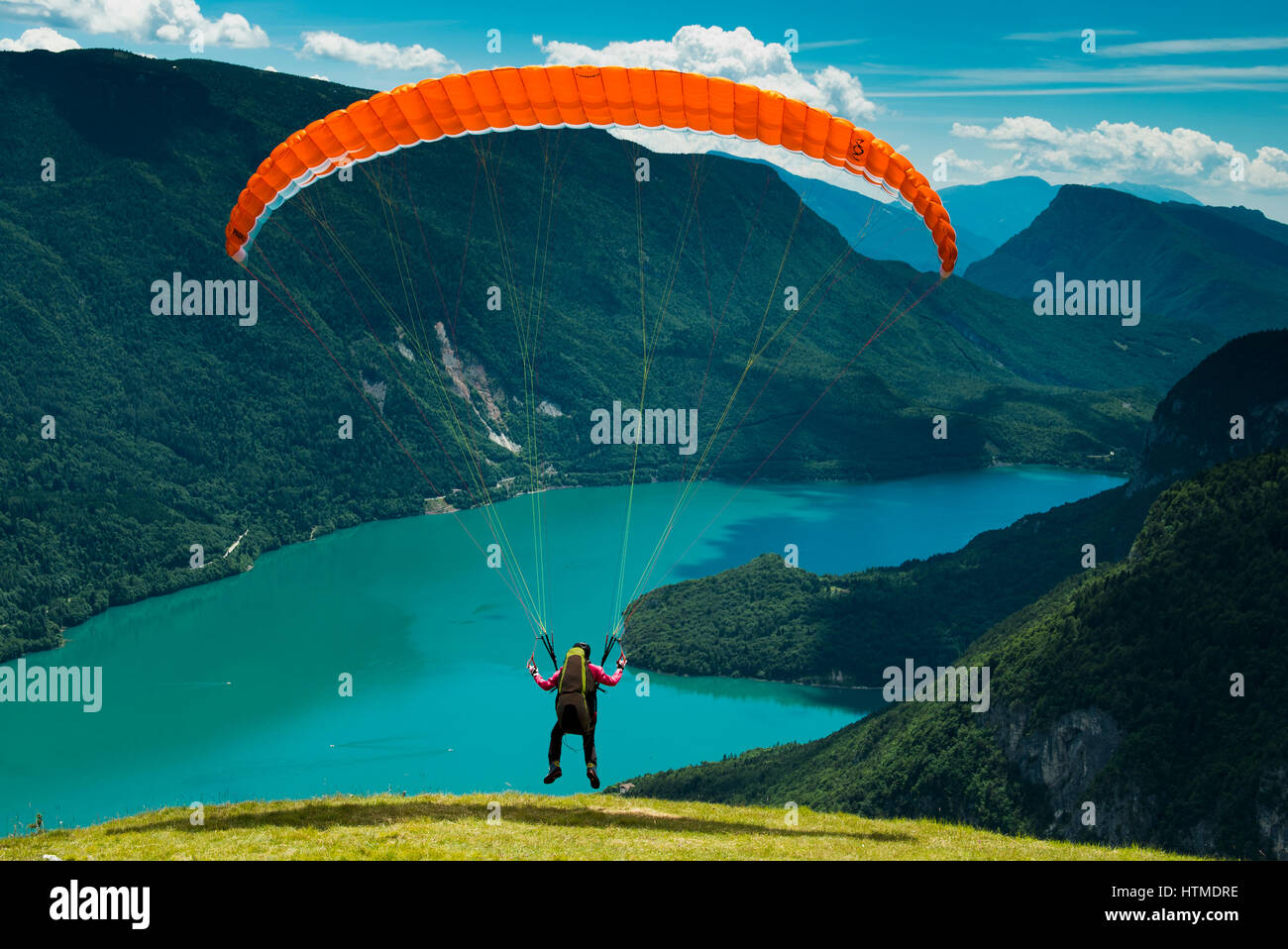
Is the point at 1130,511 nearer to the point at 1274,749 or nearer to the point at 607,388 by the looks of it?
the point at 1274,749

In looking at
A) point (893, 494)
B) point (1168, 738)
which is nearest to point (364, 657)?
point (1168, 738)

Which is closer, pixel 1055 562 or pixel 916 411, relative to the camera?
pixel 1055 562

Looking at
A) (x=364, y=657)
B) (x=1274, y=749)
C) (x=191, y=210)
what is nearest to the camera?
(x=1274, y=749)
